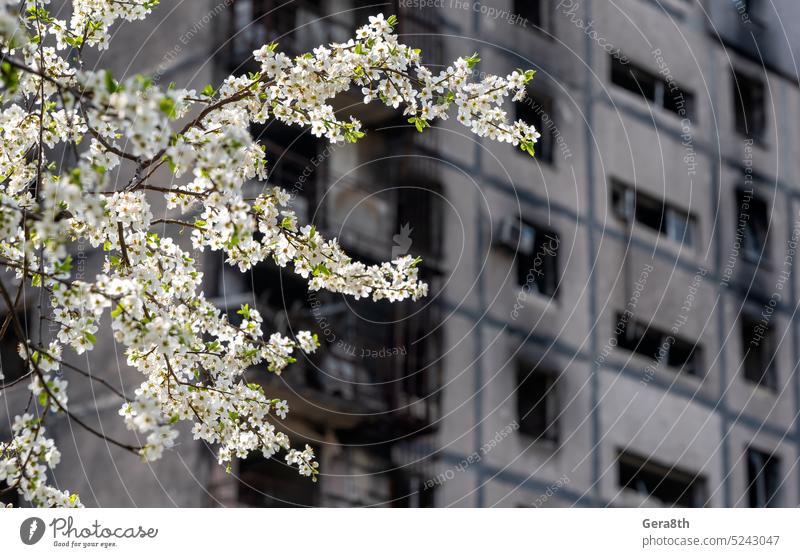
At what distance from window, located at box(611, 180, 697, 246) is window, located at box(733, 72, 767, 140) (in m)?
0.33

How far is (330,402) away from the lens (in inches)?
157

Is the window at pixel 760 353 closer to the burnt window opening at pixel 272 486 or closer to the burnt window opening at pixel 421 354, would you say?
the burnt window opening at pixel 421 354

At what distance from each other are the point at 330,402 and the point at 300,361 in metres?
0.17

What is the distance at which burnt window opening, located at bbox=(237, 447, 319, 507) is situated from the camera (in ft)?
12.6

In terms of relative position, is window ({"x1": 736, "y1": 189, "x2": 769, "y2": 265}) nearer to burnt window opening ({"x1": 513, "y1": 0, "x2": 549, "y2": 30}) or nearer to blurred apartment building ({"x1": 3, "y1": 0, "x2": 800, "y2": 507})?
blurred apartment building ({"x1": 3, "y1": 0, "x2": 800, "y2": 507})

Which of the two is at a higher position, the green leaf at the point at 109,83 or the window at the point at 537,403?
the window at the point at 537,403

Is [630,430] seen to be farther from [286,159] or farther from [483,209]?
[286,159]

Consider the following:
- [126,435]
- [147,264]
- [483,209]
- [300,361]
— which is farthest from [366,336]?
[147,264]

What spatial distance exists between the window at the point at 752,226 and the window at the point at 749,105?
202 millimetres

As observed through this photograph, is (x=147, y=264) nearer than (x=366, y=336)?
Yes

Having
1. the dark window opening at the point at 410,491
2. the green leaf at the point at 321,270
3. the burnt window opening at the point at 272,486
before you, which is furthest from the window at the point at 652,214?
the green leaf at the point at 321,270

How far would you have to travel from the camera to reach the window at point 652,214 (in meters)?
3.93
